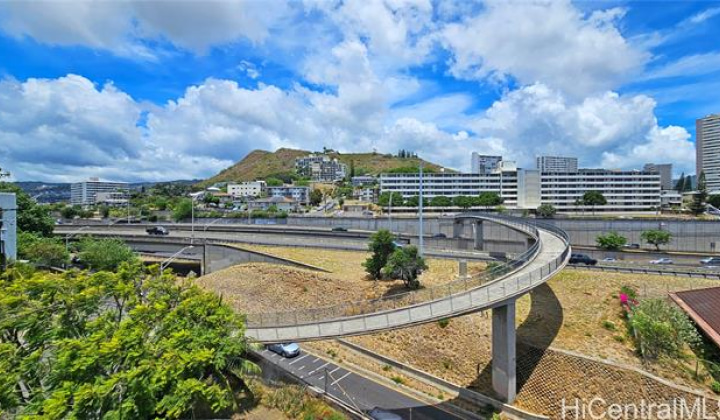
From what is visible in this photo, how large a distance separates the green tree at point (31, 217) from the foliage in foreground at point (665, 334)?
6945 cm

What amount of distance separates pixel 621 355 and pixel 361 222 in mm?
50709

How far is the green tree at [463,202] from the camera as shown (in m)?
109

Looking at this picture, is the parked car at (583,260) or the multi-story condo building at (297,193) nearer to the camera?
the parked car at (583,260)

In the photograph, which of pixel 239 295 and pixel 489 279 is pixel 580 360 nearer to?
pixel 489 279

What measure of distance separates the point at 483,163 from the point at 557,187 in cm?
6551

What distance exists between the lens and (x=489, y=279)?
2217cm

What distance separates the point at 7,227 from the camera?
33.1 metres

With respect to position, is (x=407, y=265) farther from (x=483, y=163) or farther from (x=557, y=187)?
(x=483, y=163)

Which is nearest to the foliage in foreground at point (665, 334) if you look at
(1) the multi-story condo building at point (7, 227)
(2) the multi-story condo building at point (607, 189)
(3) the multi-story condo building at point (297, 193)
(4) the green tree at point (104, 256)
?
(4) the green tree at point (104, 256)

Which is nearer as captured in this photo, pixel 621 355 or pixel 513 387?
pixel 513 387

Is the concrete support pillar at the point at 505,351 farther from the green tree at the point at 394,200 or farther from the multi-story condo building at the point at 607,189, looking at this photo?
the multi-story condo building at the point at 607,189

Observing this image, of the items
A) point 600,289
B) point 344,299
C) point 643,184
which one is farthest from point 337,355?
point 643,184

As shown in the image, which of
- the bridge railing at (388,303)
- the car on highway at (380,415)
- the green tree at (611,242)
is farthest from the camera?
the green tree at (611,242)

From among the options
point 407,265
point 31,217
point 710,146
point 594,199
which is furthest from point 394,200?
point 710,146
